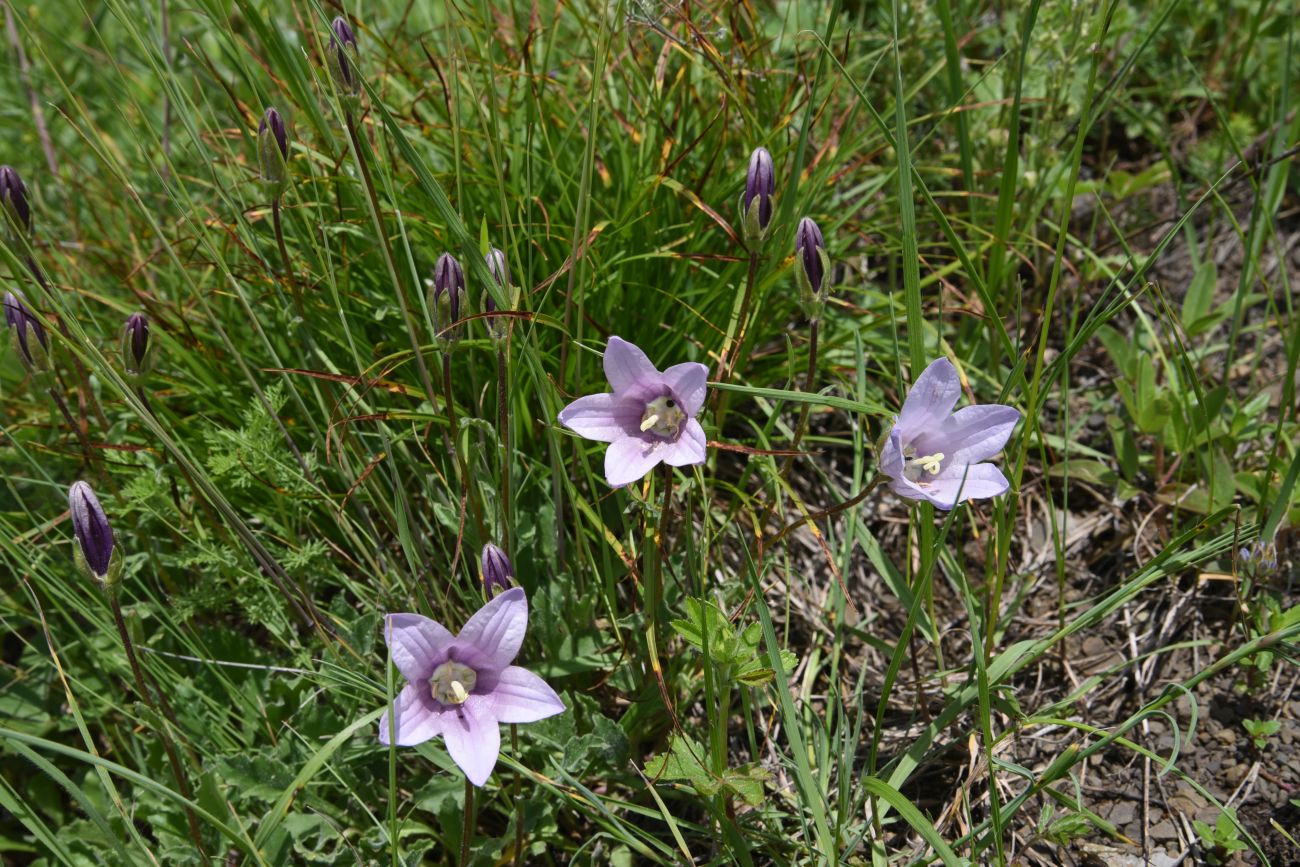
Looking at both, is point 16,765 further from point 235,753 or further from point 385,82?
point 385,82

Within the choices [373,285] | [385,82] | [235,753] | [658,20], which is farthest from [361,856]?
[385,82]

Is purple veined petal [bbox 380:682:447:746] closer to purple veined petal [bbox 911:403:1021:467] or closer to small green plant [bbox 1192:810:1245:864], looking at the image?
purple veined petal [bbox 911:403:1021:467]

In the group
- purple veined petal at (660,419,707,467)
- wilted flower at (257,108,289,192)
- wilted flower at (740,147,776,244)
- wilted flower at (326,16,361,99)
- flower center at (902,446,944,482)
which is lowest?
flower center at (902,446,944,482)

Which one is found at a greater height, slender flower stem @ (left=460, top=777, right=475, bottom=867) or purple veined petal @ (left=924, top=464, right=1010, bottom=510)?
purple veined petal @ (left=924, top=464, right=1010, bottom=510)

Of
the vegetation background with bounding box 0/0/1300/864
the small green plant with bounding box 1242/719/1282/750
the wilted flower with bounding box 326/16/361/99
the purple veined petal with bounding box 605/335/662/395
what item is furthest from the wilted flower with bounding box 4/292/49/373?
the small green plant with bounding box 1242/719/1282/750

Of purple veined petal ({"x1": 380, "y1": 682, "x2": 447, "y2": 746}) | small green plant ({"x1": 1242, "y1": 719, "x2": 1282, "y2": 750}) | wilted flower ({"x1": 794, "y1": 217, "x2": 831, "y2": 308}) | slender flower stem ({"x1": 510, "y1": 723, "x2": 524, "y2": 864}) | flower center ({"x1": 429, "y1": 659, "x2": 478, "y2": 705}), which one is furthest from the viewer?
small green plant ({"x1": 1242, "y1": 719, "x2": 1282, "y2": 750})

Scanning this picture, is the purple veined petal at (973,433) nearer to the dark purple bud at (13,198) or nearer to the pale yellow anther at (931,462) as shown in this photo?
the pale yellow anther at (931,462)

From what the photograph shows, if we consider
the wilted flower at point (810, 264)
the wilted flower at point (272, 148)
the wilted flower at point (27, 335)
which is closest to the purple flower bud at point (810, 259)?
the wilted flower at point (810, 264)
